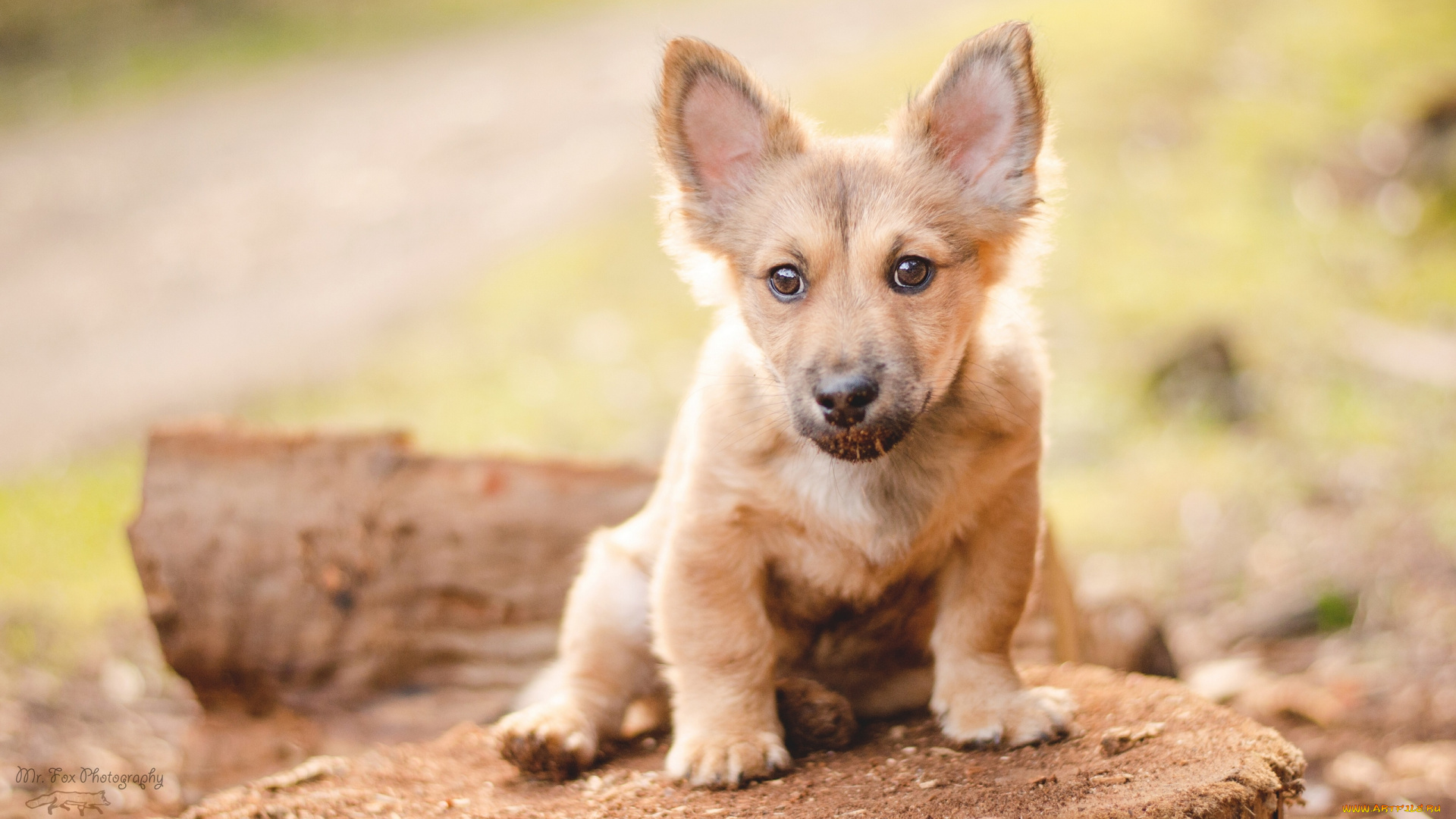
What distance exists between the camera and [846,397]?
3217 mm

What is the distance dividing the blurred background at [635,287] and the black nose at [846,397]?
144 centimetres

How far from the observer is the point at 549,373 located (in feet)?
31.7

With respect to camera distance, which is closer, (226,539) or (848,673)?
(848,673)

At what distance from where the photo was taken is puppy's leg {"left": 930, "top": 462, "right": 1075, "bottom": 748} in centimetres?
370

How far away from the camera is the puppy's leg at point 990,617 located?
370 cm

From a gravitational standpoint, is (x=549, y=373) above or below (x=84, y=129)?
below

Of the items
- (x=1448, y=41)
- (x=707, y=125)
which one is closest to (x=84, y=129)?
(x=707, y=125)

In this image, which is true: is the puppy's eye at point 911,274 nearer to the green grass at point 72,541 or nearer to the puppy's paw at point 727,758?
the puppy's paw at point 727,758

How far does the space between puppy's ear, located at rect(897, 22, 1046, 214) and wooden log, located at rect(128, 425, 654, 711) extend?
2495 mm

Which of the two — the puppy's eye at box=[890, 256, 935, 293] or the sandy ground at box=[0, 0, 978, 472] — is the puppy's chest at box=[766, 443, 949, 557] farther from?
the sandy ground at box=[0, 0, 978, 472]

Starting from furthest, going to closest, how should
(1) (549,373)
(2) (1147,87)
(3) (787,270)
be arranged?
(2) (1147,87) → (1) (549,373) → (3) (787,270)

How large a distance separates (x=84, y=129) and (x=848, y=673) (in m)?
Result: 12.6

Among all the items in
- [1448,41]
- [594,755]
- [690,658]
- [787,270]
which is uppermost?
[1448,41]

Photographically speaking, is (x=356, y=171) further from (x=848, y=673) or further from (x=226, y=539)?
(x=848, y=673)
